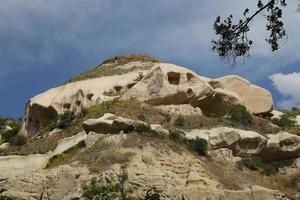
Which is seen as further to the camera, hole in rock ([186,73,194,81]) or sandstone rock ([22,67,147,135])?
sandstone rock ([22,67,147,135])

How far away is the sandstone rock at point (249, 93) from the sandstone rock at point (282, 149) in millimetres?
8154

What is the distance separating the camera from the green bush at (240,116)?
4234 centimetres

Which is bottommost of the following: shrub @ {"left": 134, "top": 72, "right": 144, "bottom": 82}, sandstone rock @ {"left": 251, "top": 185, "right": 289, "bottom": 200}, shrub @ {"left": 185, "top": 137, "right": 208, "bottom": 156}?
sandstone rock @ {"left": 251, "top": 185, "right": 289, "bottom": 200}

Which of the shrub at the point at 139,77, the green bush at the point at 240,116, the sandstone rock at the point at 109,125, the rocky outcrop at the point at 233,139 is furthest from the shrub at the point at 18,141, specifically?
the green bush at the point at 240,116

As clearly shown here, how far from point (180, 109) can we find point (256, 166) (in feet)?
24.4

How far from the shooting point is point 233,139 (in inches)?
1510

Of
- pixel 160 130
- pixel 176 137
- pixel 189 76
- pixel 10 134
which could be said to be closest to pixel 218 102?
pixel 189 76

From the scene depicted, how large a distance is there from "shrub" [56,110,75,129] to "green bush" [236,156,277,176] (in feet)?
39.9

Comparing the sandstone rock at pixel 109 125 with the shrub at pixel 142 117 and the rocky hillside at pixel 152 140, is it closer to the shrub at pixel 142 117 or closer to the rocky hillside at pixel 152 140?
the rocky hillside at pixel 152 140

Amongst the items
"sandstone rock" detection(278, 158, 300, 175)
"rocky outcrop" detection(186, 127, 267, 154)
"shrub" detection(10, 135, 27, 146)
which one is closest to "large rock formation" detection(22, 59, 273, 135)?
"shrub" detection(10, 135, 27, 146)

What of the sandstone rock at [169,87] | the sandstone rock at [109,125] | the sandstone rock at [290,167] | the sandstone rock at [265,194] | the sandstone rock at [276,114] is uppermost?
the sandstone rock at [169,87]

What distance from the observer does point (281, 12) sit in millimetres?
13562

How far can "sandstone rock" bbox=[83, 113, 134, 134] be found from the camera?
111 ft

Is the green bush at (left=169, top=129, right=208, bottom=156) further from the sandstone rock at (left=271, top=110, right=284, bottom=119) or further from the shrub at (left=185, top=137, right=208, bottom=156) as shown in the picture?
the sandstone rock at (left=271, top=110, right=284, bottom=119)
